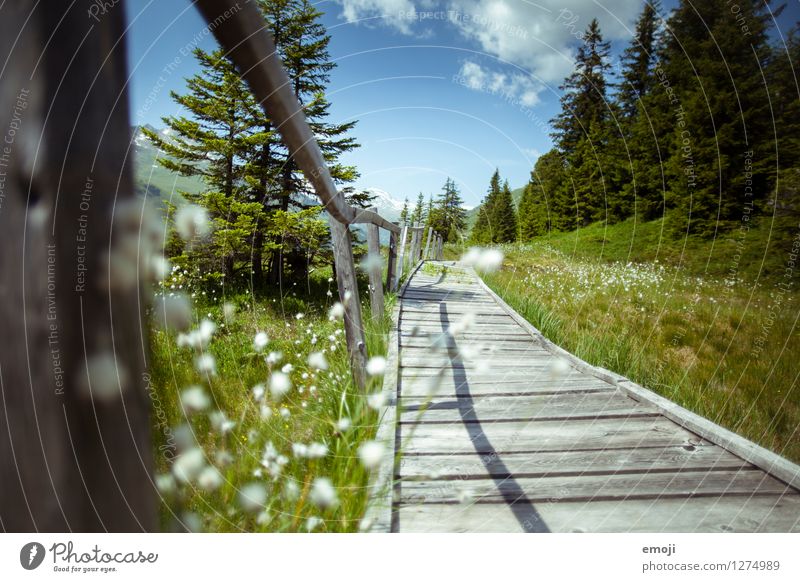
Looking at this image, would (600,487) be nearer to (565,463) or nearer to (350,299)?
(565,463)

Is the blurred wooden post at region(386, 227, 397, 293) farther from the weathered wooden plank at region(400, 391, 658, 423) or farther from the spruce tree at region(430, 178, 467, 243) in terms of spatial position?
the weathered wooden plank at region(400, 391, 658, 423)

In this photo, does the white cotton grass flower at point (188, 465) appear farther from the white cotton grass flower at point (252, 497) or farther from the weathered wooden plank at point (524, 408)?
the weathered wooden plank at point (524, 408)

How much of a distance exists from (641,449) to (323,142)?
2.50 m

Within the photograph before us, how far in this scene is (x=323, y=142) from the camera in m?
2.27

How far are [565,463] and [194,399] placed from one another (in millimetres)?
1617

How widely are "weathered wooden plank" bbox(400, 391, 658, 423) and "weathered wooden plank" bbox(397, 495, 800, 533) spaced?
21.6 inches

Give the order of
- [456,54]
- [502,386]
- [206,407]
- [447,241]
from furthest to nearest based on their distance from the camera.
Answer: [447,241] → [502,386] → [206,407] → [456,54]

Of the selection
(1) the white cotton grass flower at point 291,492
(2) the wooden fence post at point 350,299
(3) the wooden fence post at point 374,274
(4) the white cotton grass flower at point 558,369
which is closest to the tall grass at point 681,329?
(4) the white cotton grass flower at point 558,369

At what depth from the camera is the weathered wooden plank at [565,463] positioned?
54.6 inches

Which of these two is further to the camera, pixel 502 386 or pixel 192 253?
pixel 192 253

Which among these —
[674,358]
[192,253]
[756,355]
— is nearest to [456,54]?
[756,355]

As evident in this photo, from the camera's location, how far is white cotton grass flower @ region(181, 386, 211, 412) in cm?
139

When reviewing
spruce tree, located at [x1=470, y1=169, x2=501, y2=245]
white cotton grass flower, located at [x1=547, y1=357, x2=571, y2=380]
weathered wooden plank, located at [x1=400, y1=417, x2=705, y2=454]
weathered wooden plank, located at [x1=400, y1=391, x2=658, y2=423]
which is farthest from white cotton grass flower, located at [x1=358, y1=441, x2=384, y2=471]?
spruce tree, located at [x1=470, y1=169, x2=501, y2=245]
